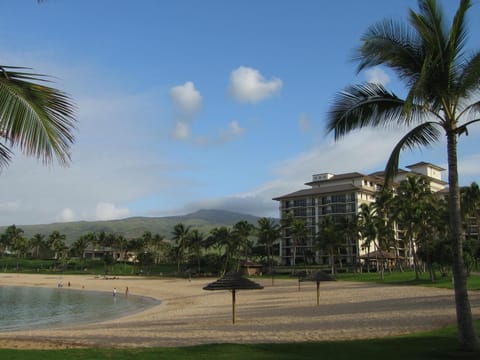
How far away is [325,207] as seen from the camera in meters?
107

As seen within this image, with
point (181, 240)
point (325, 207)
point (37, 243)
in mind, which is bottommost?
point (181, 240)

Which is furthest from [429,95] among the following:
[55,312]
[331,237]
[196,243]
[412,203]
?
[196,243]

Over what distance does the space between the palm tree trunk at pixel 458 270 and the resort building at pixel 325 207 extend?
88167 mm

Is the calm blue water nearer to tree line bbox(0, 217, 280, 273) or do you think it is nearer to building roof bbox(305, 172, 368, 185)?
tree line bbox(0, 217, 280, 273)

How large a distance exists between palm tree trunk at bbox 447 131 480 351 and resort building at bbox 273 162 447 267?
8817cm

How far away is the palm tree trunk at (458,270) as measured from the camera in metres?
10.3

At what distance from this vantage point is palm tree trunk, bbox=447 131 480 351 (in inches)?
404

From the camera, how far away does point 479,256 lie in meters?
50.5

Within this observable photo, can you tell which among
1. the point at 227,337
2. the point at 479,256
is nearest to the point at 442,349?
the point at 227,337

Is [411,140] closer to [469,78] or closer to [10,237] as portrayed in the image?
[469,78]

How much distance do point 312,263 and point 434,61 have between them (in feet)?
312

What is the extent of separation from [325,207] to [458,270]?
320ft

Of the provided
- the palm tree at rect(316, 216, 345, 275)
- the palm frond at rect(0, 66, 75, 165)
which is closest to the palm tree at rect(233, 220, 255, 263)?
the palm tree at rect(316, 216, 345, 275)

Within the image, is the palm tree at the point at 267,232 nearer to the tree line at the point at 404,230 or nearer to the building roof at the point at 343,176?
the tree line at the point at 404,230
